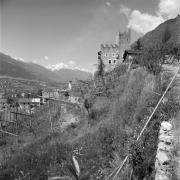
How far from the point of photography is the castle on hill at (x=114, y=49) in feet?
134

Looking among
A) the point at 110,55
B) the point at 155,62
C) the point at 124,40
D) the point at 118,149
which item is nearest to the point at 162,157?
the point at 118,149

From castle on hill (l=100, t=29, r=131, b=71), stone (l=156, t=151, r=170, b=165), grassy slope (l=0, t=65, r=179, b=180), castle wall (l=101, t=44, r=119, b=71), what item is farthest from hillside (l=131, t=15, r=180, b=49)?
stone (l=156, t=151, r=170, b=165)

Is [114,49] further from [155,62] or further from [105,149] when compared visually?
[105,149]

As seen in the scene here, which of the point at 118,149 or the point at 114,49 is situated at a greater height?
the point at 114,49

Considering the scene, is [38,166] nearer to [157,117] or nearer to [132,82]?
[157,117]

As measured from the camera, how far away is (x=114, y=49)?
4122cm

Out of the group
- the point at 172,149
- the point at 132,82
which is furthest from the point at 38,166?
the point at 132,82

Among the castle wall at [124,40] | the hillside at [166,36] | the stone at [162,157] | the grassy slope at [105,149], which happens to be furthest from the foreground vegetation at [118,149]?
the castle wall at [124,40]

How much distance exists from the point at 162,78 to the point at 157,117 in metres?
2.67

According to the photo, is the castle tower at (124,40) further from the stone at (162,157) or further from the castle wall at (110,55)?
the stone at (162,157)

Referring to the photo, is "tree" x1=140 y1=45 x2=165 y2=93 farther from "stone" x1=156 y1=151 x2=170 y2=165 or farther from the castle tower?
the castle tower

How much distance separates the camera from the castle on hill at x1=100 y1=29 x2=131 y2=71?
1604 inches

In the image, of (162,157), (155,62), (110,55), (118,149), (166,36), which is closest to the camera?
(162,157)

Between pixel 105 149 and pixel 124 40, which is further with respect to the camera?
pixel 124 40
